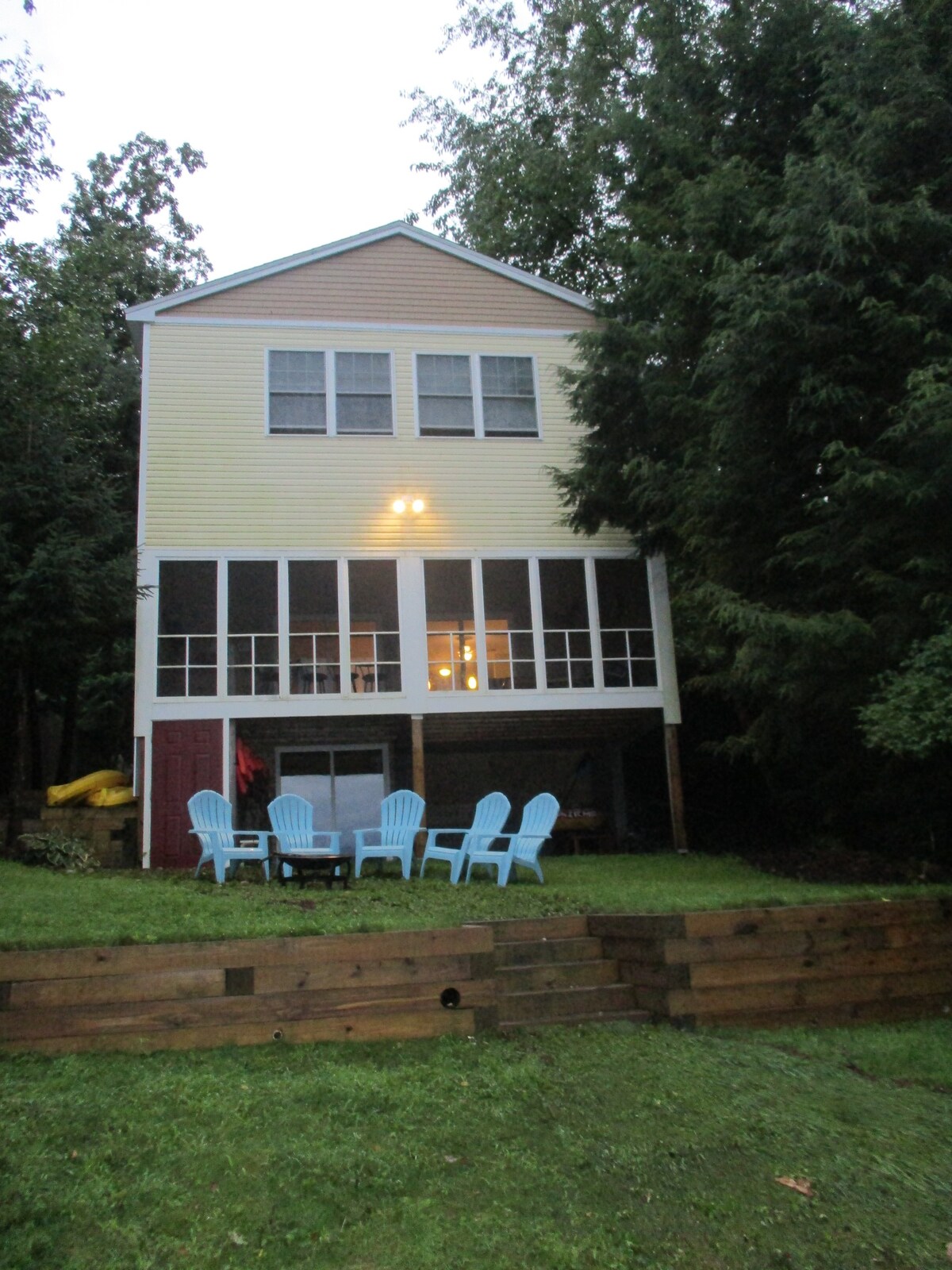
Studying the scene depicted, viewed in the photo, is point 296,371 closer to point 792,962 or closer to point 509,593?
point 509,593

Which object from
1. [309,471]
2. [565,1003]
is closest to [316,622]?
[309,471]

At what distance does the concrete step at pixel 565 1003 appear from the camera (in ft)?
17.0

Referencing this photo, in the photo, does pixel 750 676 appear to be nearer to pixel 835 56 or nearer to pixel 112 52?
pixel 835 56

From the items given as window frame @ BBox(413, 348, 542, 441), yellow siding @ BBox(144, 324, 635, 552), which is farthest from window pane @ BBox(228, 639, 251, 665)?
window frame @ BBox(413, 348, 542, 441)

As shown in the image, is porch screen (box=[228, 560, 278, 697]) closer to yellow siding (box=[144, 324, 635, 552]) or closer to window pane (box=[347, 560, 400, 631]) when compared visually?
yellow siding (box=[144, 324, 635, 552])

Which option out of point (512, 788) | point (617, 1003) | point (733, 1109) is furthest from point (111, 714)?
point (733, 1109)

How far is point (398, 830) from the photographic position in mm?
10352

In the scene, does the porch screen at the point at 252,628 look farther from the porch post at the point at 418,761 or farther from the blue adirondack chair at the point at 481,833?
the blue adirondack chair at the point at 481,833

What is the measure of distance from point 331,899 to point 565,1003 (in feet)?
10.0

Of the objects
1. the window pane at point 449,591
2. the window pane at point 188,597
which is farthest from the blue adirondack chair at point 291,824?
the window pane at point 449,591

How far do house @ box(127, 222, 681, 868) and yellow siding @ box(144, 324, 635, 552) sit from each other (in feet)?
0.08

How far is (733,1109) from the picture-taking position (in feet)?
13.1

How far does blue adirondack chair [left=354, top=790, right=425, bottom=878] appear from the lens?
10031 millimetres

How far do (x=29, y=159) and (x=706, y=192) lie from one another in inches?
536
